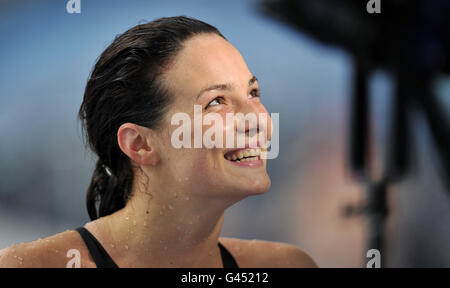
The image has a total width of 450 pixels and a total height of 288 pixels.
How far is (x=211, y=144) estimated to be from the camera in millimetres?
903

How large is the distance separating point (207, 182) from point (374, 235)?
0.66 metres

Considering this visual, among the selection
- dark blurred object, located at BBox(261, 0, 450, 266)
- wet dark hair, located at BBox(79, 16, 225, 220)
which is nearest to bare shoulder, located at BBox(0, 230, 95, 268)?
wet dark hair, located at BBox(79, 16, 225, 220)

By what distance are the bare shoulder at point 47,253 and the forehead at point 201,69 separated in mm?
393

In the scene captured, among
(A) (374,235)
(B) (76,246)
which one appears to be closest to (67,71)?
(B) (76,246)

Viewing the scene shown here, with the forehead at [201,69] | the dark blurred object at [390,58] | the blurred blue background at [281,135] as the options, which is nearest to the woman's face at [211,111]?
the forehead at [201,69]

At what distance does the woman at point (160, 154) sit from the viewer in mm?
910

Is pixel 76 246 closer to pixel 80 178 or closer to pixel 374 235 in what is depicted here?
pixel 80 178

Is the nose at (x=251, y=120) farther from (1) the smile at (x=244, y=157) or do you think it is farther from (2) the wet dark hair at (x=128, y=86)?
(2) the wet dark hair at (x=128, y=86)

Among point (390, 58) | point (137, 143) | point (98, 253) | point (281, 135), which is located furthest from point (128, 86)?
point (390, 58)

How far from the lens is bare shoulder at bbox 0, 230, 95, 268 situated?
928mm

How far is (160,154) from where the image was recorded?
943 millimetres

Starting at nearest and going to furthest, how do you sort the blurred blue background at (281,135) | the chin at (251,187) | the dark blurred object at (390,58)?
1. the chin at (251,187)
2. the blurred blue background at (281,135)
3. the dark blurred object at (390,58)

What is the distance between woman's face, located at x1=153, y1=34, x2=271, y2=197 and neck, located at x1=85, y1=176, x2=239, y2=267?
0.18 feet

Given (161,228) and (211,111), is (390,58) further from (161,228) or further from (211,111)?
(161,228)
